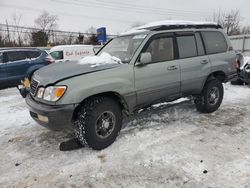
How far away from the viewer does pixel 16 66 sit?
9.11 m

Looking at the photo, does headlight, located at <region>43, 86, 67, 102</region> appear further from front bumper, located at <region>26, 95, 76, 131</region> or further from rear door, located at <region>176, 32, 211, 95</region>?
rear door, located at <region>176, 32, 211, 95</region>

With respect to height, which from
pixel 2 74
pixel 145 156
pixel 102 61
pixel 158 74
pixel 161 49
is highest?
pixel 161 49

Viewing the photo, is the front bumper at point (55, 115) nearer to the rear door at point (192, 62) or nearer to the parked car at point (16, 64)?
the rear door at point (192, 62)

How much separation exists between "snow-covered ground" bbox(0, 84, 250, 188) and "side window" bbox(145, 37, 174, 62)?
1.35 meters

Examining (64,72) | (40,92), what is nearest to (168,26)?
(64,72)

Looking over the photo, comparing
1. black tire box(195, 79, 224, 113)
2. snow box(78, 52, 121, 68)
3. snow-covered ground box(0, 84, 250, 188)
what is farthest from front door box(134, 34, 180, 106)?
black tire box(195, 79, 224, 113)

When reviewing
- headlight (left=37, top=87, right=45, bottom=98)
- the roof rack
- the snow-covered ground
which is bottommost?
the snow-covered ground

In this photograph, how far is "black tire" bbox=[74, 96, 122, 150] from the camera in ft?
12.6

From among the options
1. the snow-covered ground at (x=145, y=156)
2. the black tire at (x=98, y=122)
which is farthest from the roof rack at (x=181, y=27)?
the snow-covered ground at (x=145, y=156)

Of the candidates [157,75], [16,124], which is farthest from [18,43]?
[157,75]

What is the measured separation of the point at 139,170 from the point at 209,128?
2.08 metres

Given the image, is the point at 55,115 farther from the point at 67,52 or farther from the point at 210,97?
the point at 67,52

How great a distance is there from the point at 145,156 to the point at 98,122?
90 cm

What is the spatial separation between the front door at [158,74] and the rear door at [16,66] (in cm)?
616
